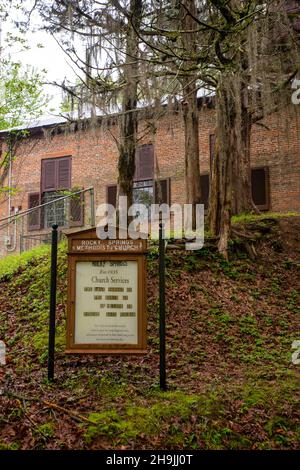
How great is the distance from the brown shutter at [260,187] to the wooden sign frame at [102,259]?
35.3 ft

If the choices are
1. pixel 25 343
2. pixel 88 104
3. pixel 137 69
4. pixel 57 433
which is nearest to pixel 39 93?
pixel 88 104

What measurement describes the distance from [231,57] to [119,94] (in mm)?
2612

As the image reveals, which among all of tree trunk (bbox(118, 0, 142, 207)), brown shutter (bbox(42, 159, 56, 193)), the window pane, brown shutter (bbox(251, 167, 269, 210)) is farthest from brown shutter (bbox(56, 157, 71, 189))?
tree trunk (bbox(118, 0, 142, 207))

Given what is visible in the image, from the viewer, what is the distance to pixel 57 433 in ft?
13.6

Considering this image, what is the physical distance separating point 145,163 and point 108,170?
5.14ft

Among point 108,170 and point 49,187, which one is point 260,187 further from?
point 49,187

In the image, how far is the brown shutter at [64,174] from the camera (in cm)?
1883

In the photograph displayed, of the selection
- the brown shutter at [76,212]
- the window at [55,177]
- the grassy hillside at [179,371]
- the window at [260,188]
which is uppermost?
the window at [55,177]

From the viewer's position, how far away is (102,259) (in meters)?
5.28

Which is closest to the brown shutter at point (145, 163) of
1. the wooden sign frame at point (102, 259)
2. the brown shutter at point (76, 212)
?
the brown shutter at point (76, 212)

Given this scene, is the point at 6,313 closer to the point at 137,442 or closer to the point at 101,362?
the point at 101,362

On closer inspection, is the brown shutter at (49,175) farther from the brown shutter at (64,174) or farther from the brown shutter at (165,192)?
the brown shutter at (165,192)

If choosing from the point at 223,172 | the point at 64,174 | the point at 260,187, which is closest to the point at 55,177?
the point at 64,174

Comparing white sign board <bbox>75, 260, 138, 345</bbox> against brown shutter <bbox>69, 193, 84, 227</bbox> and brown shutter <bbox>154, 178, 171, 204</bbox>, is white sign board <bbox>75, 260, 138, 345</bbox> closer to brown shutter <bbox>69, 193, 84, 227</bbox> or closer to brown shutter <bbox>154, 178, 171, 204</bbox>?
brown shutter <bbox>69, 193, 84, 227</bbox>
